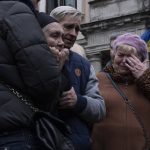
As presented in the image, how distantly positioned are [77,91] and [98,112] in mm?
173

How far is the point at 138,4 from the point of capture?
13023 millimetres

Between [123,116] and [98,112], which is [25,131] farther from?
[123,116]

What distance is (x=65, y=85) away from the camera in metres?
2.93

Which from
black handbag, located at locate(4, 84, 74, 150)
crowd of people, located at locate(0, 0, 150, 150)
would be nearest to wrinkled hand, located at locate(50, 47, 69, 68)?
crowd of people, located at locate(0, 0, 150, 150)

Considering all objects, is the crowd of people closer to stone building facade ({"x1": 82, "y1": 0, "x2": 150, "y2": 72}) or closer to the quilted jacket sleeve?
the quilted jacket sleeve

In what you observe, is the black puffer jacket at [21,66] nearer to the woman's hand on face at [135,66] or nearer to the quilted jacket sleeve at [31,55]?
the quilted jacket sleeve at [31,55]

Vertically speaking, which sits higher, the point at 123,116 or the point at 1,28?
the point at 1,28

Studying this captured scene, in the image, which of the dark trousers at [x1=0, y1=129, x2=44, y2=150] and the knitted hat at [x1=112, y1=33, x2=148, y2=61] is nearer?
the dark trousers at [x1=0, y1=129, x2=44, y2=150]

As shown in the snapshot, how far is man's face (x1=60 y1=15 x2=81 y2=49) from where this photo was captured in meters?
3.56

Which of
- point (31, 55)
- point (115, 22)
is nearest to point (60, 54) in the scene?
point (31, 55)

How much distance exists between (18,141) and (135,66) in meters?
1.42

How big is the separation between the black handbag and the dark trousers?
40 mm

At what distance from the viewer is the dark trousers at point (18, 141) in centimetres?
255

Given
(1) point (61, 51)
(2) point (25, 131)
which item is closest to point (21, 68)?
(2) point (25, 131)
